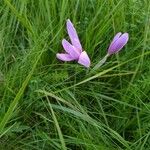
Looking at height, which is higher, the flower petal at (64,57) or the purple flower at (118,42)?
the purple flower at (118,42)

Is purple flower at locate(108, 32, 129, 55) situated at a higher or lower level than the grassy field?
higher

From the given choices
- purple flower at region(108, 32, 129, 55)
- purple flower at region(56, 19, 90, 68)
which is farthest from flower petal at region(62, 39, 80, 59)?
purple flower at region(108, 32, 129, 55)

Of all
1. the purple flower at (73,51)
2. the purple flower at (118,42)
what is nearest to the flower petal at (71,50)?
the purple flower at (73,51)

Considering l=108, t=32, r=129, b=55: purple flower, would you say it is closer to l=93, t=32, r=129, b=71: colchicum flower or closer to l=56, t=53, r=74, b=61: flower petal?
l=93, t=32, r=129, b=71: colchicum flower

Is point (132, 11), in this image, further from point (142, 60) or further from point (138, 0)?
point (142, 60)

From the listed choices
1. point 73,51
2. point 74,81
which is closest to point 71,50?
point 73,51

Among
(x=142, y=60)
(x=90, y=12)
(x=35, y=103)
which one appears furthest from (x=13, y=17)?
(x=142, y=60)

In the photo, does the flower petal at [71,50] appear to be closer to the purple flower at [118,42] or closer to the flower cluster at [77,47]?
the flower cluster at [77,47]
